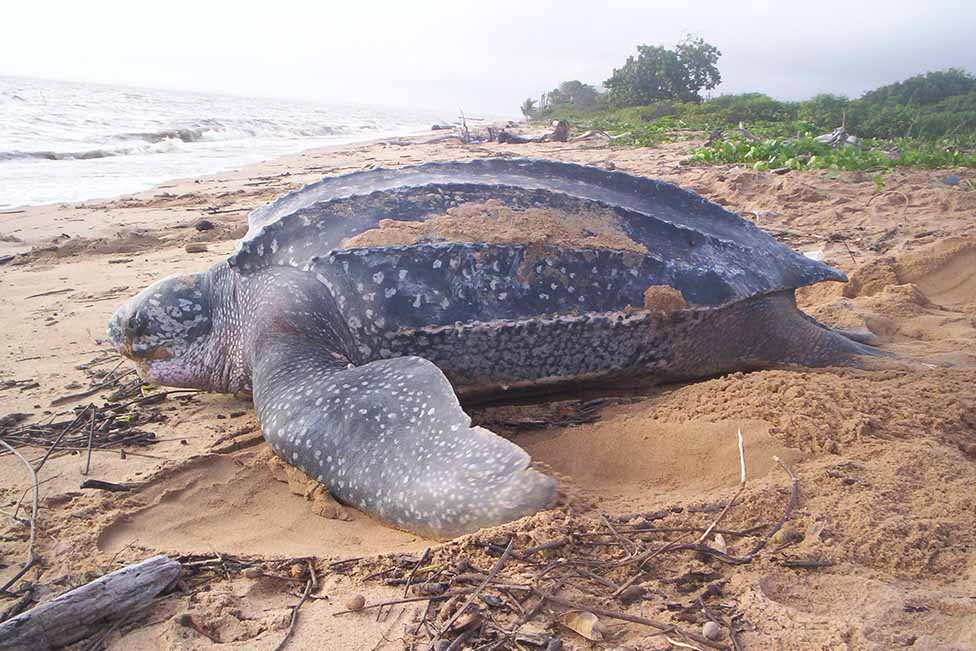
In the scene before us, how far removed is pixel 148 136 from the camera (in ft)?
39.9

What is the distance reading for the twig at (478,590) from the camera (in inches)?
39.4

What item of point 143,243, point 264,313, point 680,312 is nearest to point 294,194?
point 264,313

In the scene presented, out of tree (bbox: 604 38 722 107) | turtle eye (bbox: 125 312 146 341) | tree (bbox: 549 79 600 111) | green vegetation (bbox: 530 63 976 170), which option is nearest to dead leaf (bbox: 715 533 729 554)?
turtle eye (bbox: 125 312 146 341)

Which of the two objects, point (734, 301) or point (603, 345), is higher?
point (734, 301)

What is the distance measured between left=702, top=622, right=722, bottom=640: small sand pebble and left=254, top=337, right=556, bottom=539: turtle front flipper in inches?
16.0

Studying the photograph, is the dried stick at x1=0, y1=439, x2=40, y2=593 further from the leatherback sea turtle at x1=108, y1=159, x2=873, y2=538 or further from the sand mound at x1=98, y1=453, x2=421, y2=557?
the leatherback sea turtle at x1=108, y1=159, x2=873, y2=538

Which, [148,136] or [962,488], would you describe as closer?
[962,488]

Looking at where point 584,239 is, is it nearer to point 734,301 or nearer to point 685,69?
point 734,301

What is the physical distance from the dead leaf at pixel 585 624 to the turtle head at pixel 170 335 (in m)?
1.76

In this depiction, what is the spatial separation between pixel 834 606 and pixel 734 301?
1.31 m

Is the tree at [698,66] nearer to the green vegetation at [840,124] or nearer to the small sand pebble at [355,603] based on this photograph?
the green vegetation at [840,124]

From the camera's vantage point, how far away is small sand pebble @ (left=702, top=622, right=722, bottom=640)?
0.96 m

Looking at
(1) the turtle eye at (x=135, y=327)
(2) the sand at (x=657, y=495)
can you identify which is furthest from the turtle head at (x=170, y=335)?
Answer: (2) the sand at (x=657, y=495)

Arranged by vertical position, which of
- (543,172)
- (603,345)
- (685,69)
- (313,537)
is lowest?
(313,537)
